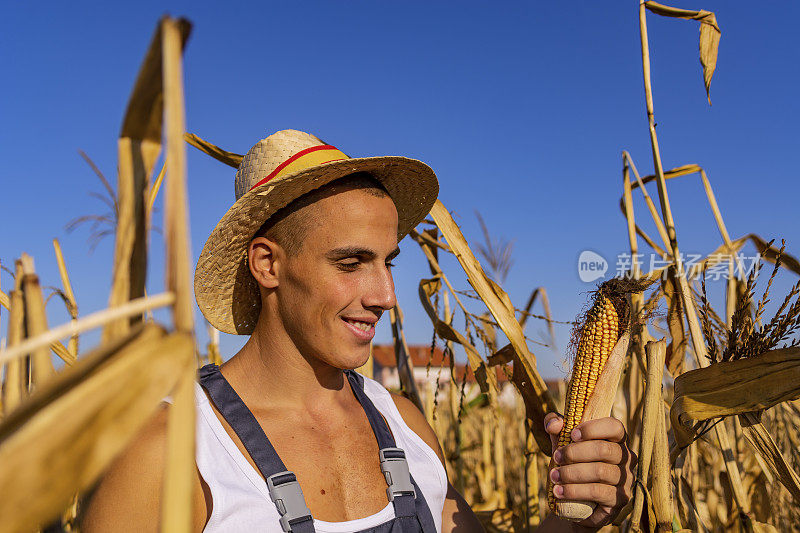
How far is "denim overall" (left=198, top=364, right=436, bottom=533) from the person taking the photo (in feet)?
6.22

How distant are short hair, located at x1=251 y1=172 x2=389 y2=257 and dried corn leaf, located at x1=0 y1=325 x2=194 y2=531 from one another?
1.88 meters

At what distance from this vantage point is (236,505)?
6.11 feet

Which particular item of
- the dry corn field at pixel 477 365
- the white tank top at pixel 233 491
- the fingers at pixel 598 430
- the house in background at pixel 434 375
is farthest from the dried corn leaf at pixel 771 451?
the white tank top at pixel 233 491

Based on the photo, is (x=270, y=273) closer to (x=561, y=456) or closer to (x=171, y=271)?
(x=561, y=456)

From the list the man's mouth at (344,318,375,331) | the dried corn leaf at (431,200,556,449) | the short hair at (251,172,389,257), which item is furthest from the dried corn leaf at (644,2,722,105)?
the man's mouth at (344,318,375,331)

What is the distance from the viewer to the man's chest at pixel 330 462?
2.09m

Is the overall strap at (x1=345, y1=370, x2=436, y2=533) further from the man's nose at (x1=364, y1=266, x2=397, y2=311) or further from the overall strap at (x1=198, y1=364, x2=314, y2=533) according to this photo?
the man's nose at (x1=364, y1=266, x2=397, y2=311)

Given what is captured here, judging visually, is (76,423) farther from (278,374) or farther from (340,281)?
(278,374)

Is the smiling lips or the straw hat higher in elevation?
the straw hat

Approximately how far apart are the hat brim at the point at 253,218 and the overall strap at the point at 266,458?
0.56 m

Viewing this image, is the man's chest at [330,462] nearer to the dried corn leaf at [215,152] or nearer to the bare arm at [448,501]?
the bare arm at [448,501]

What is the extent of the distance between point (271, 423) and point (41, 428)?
6.39 ft

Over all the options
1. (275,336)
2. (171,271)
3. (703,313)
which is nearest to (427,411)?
(275,336)

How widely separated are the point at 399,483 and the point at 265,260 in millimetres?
1057
